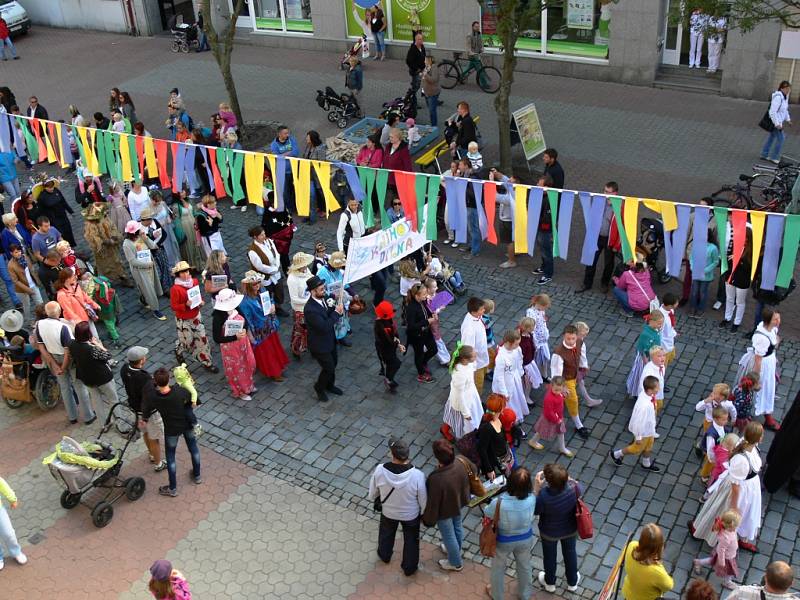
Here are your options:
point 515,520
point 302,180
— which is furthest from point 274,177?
point 515,520

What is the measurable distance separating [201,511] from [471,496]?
3.06 metres

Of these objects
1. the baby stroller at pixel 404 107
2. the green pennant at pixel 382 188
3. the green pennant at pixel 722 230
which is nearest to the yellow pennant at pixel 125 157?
the green pennant at pixel 382 188

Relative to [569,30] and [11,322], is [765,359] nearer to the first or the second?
[11,322]

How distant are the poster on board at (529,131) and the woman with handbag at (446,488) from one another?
32.8 feet

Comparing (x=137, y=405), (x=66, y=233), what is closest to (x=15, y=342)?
(x=137, y=405)

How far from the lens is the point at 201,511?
938cm

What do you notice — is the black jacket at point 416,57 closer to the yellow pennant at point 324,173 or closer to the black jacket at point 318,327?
the yellow pennant at point 324,173

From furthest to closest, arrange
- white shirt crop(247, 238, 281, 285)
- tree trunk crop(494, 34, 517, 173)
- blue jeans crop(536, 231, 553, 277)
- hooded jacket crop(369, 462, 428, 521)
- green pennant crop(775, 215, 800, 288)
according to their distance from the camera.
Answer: tree trunk crop(494, 34, 517, 173)
blue jeans crop(536, 231, 553, 277)
white shirt crop(247, 238, 281, 285)
green pennant crop(775, 215, 800, 288)
hooded jacket crop(369, 462, 428, 521)

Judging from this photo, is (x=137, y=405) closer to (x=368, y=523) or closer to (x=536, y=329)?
(x=368, y=523)

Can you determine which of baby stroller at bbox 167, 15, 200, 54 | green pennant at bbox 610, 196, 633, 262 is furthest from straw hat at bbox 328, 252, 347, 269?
baby stroller at bbox 167, 15, 200, 54

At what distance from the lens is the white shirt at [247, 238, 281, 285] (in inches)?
470

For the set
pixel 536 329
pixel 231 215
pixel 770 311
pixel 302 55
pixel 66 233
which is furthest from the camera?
pixel 302 55

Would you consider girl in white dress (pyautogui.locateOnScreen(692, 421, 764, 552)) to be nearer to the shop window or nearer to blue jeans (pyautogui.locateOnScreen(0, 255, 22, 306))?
blue jeans (pyautogui.locateOnScreen(0, 255, 22, 306))

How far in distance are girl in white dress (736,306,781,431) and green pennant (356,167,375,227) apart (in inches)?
225
